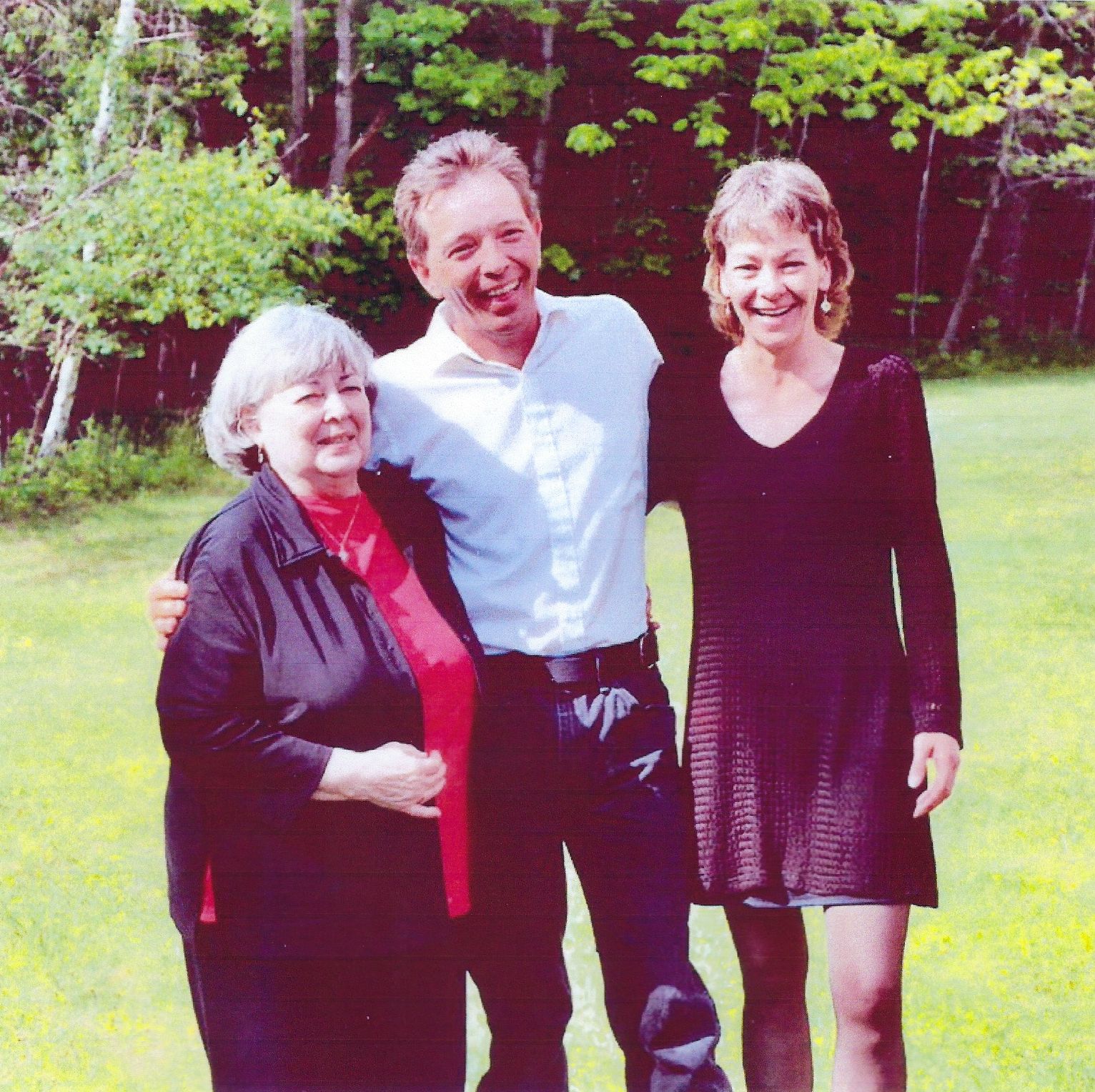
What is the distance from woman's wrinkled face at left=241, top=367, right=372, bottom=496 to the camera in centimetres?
177

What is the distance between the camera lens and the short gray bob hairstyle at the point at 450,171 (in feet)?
6.35

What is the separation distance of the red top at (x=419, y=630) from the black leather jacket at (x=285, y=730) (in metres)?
0.02

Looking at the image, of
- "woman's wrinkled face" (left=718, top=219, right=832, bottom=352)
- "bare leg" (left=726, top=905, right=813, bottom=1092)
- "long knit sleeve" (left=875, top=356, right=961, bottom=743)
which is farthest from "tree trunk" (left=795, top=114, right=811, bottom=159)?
"bare leg" (left=726, top=905, right=813, bottom=1092)

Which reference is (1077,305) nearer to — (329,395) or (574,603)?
(574,603)

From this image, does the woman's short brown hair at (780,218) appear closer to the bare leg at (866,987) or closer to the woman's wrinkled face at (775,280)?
the woman's wrinkled face at (775,280)

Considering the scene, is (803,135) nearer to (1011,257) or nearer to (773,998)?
(1011,257)

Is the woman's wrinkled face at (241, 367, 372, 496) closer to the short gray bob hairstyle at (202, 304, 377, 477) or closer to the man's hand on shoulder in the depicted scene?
the short gray bob hairstyle at (202, 304, 377, 477)

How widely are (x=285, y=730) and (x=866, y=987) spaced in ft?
2.75

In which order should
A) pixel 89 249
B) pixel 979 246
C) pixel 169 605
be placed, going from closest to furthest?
pixel 169 605 → pixel 89 249 → pixel 979 246

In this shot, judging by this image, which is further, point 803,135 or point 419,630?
point 803,135

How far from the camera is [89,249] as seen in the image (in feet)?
9.93

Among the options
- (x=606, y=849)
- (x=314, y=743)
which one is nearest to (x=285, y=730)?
(x=314, y=743)

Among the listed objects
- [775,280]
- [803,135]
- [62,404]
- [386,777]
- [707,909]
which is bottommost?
[707,909]

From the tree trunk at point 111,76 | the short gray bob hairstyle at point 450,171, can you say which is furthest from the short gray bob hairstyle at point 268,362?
the tree trunk at point 111,76
